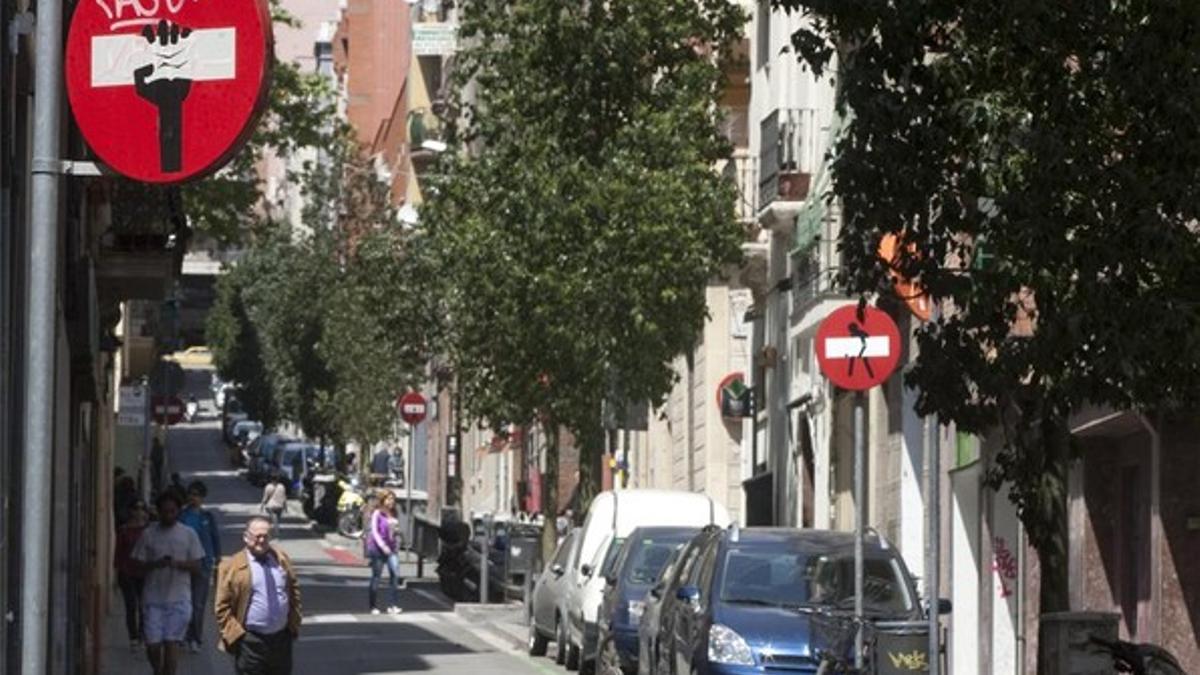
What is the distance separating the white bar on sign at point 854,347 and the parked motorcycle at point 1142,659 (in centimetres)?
493

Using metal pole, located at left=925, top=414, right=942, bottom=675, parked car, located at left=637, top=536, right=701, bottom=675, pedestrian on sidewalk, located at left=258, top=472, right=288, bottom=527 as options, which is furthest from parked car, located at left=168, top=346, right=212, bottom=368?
metal pole, located at left=925, top=414, right=942, bottom=675

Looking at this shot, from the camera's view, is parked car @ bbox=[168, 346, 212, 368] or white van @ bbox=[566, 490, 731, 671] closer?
white van @ bbox=[566, 490, 731, 671]

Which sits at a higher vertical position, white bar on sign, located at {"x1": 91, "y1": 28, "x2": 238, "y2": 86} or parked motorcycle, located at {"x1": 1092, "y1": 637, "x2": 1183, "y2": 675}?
white bar on sign, located at {"x1": 91, "y1": 28, "x2": 238, "y2": 86}

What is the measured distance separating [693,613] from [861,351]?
353cm

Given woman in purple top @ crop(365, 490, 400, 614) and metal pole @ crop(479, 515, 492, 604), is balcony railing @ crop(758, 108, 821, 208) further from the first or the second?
woman in purple top @ crop(365, 490, 400, 614)

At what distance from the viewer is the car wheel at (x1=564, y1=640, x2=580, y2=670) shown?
34.8m

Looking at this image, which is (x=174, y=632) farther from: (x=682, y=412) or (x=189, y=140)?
(x=682, y=412)

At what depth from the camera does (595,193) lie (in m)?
41.1

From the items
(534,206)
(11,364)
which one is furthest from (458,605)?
(11,364)

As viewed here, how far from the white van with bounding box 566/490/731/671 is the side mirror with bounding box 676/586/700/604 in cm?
875

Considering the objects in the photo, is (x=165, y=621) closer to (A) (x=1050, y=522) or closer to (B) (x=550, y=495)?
(A) (x=1050, y=522)

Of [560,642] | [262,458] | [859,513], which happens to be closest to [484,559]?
[560,642]

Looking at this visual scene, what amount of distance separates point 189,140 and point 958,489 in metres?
26.1

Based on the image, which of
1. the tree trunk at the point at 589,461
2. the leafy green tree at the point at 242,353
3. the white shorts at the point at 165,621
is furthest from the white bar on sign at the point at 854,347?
the leafy green tree at the point at 242,353
